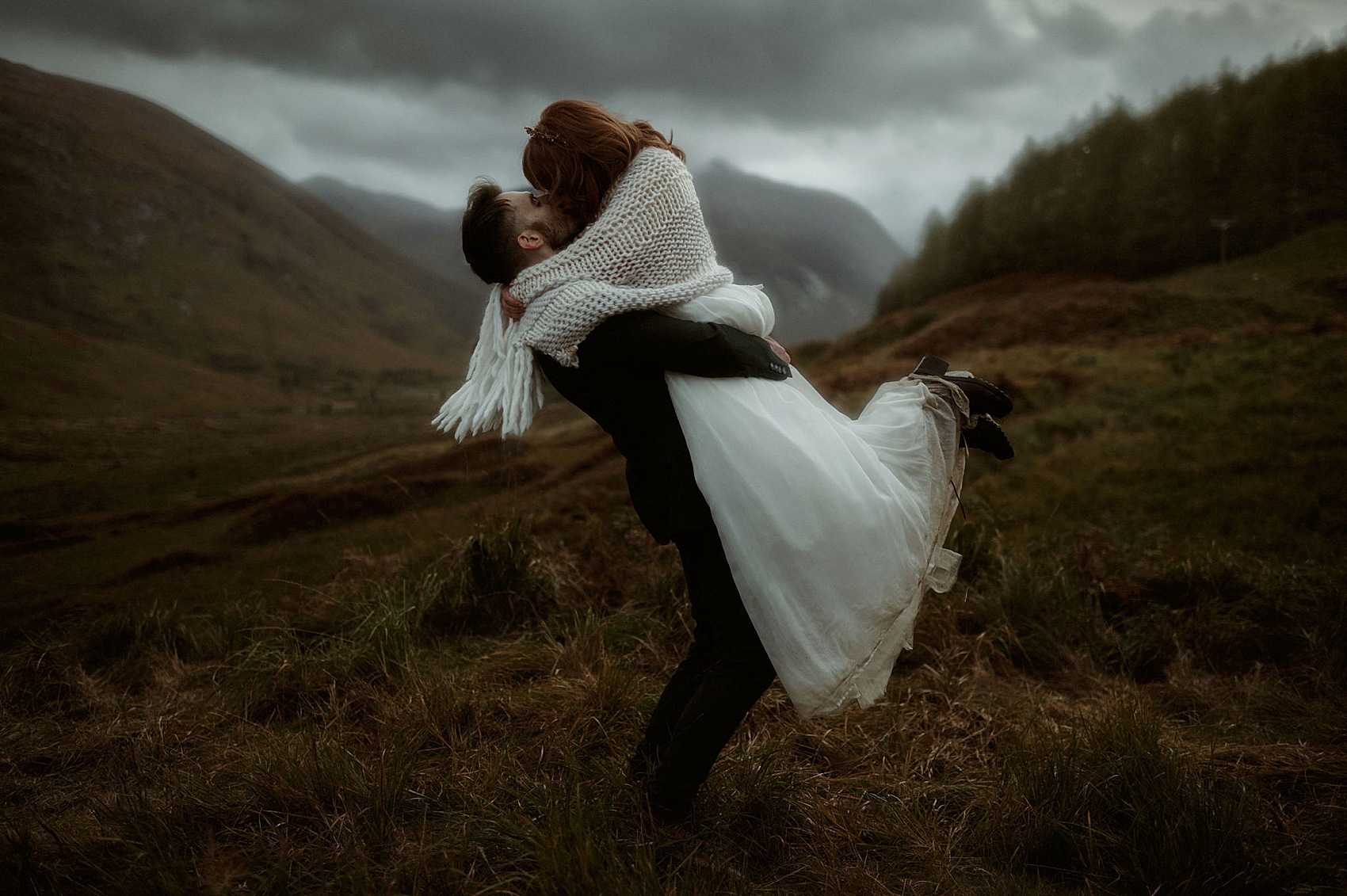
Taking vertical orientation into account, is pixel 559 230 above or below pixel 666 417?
above

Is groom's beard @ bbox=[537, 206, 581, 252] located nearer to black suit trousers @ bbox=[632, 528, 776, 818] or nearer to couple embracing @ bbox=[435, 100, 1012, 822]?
couple embracing @ bbox=[435, 100, 1012, 822]

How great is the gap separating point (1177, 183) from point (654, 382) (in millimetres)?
34639

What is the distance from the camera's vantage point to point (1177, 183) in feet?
89.4

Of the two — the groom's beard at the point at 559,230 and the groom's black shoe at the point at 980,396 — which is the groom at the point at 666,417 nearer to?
the groom's beard at the point at 559,230

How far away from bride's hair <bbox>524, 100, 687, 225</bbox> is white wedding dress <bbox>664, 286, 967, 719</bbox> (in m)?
0.38

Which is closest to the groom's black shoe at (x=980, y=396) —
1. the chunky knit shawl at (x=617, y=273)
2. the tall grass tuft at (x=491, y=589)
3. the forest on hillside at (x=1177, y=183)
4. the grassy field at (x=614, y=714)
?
the chunky knit shawl at (x=617, y=273)

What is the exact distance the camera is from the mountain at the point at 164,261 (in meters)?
12.7

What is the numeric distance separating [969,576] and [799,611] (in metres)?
2.75

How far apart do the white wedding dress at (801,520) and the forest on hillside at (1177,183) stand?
30.8m

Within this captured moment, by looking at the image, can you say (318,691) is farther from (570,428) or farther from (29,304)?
(29,304)

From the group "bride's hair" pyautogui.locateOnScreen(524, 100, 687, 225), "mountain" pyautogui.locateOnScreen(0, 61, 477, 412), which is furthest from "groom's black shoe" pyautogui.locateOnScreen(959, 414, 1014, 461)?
"mountain" pyautogui.locateOnScreen(0, 61, 477, 412)

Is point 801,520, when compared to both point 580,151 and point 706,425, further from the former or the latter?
point 580,151

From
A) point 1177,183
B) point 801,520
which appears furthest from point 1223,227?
point 801,520

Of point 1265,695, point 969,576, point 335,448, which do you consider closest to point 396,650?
point 969,576
